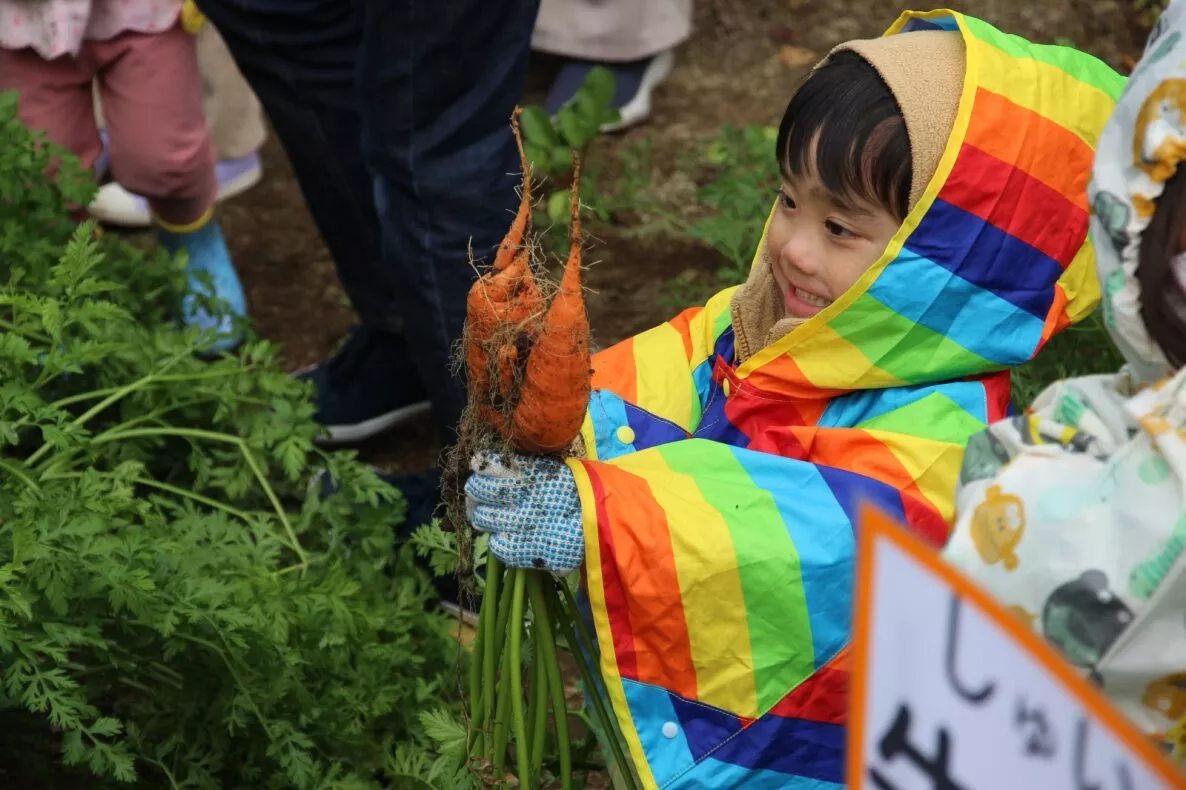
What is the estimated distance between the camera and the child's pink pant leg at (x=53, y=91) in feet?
11.1

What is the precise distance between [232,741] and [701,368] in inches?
38.6

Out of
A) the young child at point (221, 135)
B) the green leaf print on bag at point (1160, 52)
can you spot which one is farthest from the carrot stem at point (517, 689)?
the young child at point (221, 135)

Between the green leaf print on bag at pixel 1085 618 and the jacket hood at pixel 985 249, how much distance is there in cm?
68

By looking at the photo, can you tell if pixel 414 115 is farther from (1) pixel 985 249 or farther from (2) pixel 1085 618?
(2) pixel 1085 618

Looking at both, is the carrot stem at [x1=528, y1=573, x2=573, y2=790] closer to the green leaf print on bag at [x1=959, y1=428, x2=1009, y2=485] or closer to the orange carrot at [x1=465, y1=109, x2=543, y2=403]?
the orange carrot at [x1=465, y1=109, x2=543, y2=403]

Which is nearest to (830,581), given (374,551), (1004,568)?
(1004,568)

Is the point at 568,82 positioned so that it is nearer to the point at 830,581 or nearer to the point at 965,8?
the point at 965,8

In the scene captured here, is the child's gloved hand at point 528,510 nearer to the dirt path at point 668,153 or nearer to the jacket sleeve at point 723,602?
the jacket sleeve at point 723,602

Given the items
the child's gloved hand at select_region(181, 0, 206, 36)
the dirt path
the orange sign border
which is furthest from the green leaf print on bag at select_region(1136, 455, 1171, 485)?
the child's gloved hand at select_region(181, 0, 206, 36)

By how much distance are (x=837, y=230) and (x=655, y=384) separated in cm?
42

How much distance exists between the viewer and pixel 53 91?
11.2 ft

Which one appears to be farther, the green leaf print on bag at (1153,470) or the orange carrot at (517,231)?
the orange carrot at (517,231)

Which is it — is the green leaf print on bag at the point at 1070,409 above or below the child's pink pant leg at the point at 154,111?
above

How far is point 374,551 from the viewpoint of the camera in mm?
2717
